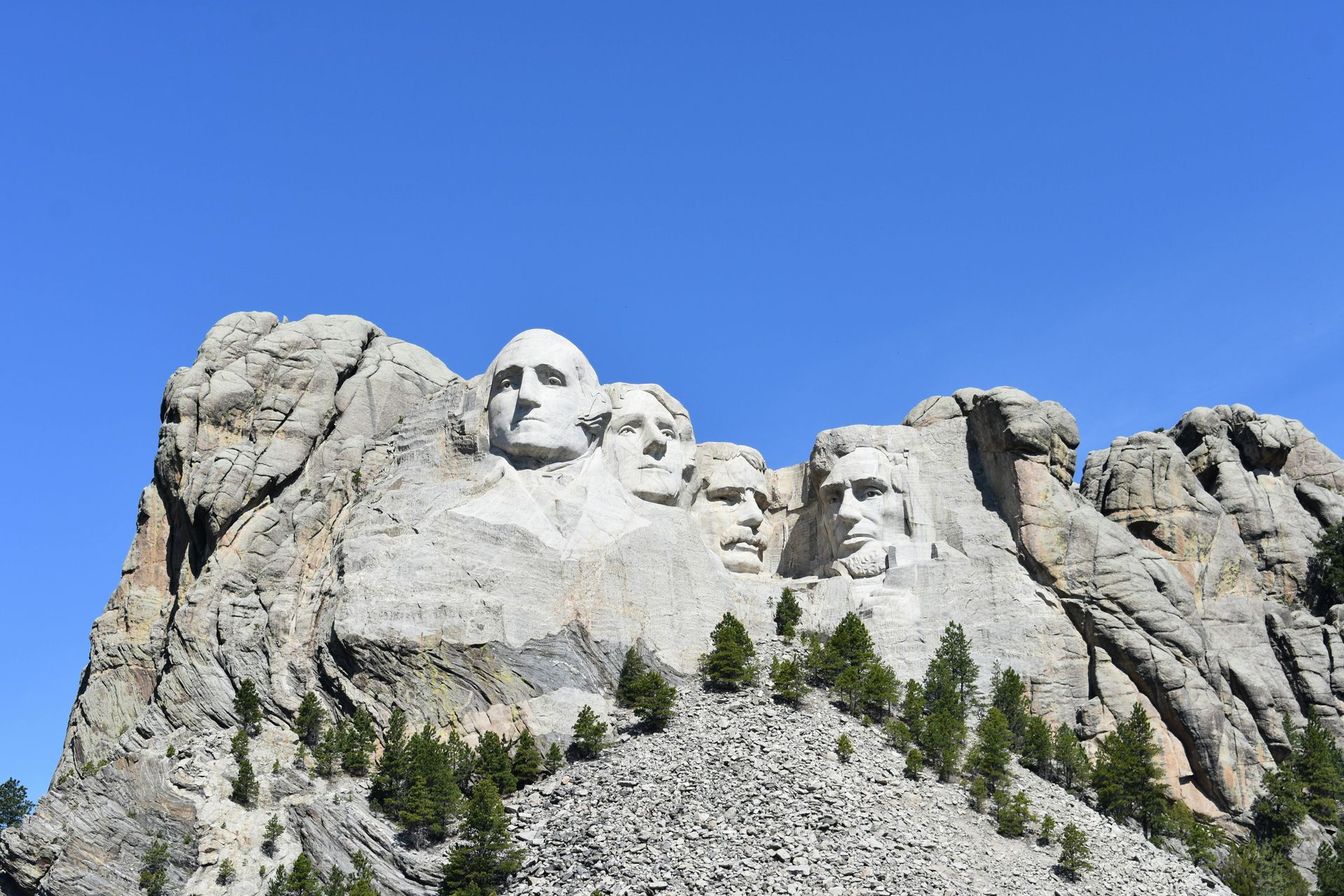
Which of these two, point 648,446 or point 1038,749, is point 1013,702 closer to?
point 1038,749

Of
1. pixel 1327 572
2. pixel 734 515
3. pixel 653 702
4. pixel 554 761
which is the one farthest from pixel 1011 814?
pixel 734 515

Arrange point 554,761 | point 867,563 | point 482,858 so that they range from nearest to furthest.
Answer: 1. point 482,858
2. point 554,761
3. point 867,563

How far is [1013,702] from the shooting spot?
172 feet

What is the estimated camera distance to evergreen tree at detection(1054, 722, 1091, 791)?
50.9 meters

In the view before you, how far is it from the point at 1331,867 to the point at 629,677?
1605 centimetres

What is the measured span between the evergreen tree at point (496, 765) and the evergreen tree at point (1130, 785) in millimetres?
13248

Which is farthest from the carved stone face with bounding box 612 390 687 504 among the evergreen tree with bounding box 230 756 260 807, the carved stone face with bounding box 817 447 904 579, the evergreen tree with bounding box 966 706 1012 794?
the evergreen tree with bounding box 230 756 260 807

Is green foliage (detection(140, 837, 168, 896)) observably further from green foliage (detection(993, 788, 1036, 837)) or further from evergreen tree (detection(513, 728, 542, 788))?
green foliage (detection(993, 788, 1036, 837))

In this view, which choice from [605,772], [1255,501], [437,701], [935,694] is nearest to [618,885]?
[605,772]

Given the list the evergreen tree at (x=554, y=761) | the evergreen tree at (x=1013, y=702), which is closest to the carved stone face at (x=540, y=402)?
the evergreen tree at (x=554, y=761)

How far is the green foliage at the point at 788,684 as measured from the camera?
166ft

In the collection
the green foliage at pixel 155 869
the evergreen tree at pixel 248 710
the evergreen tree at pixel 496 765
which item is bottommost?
the green foliage at pixel 155 869

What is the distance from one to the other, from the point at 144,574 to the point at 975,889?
22.8 meters

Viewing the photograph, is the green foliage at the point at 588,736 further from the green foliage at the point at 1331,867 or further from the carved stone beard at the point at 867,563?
the green foliage at the point at 1331,867
